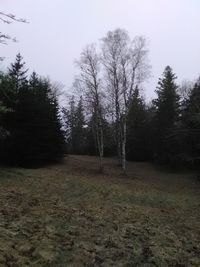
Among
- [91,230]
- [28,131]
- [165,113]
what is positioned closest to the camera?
[91,230]

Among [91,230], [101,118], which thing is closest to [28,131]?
[101,118]

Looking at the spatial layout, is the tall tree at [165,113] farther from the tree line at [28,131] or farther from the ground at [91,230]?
the ground at [91,230]

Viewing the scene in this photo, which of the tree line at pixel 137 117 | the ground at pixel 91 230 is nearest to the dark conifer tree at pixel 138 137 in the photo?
the tree line at pixel 137 117

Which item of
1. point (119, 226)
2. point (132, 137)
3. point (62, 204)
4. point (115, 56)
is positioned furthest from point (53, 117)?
point (119, 226)

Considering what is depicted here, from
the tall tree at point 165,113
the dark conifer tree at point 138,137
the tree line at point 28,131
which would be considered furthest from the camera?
the dark conifer tree at point 138,137

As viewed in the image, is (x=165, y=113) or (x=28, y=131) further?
(x=165, y=113)

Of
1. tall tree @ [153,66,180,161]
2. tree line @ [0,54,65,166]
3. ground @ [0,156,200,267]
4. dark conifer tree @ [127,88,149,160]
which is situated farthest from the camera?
dark conifer tree @ [127,88,149,160]

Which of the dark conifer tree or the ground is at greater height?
the dark conifer tree

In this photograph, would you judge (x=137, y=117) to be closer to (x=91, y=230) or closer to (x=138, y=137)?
(x=138, y=137)

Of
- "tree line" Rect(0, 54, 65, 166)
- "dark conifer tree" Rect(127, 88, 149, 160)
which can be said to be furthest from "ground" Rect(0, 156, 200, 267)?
"dark conifer tree" Rect(127, 88, 149, 160)

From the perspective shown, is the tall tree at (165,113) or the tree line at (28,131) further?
the tall tree at (165,113)

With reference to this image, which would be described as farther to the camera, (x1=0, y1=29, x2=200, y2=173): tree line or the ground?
(x1=0, y1=29, x2=200, y2=173): tree line

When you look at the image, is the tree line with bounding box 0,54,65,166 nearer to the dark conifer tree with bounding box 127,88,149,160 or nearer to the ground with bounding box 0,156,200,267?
the ground with bounding box 0,156,200,267

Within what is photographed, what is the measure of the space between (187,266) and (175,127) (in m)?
32.9
